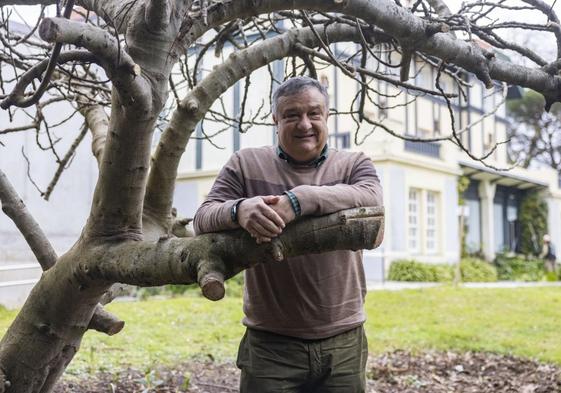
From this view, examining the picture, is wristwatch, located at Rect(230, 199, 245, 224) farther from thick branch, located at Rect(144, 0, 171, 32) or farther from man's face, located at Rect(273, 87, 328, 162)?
thick branch, located at Rect(144, 0, 171, 32)

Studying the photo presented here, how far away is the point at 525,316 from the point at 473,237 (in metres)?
13.8

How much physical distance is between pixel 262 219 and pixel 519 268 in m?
22.2

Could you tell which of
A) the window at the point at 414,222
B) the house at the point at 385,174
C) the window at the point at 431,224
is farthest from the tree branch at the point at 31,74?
the window at the point at 431,224

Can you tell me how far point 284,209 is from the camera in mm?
2154

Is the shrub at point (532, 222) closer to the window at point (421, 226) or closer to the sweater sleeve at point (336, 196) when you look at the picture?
the window at point (421, 226)

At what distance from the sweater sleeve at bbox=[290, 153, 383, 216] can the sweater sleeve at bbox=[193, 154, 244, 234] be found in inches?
10.3

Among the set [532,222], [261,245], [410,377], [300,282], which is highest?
[532,222]

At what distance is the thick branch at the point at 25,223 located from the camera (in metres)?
3.62

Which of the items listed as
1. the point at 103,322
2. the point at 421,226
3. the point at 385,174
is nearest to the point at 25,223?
the point at 103,322

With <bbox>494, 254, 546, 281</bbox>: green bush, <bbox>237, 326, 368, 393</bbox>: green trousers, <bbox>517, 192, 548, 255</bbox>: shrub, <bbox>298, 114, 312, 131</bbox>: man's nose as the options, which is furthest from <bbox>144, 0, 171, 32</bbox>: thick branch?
<bbox>517, 192, 548, 255</bbox>: shrub

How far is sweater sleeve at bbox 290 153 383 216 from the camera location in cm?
218

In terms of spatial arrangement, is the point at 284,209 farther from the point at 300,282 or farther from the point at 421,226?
the point at 421,226

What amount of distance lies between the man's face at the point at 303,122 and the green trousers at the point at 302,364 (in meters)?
0.80

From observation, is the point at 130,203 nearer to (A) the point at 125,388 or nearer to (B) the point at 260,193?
(B) the point at 260,193
